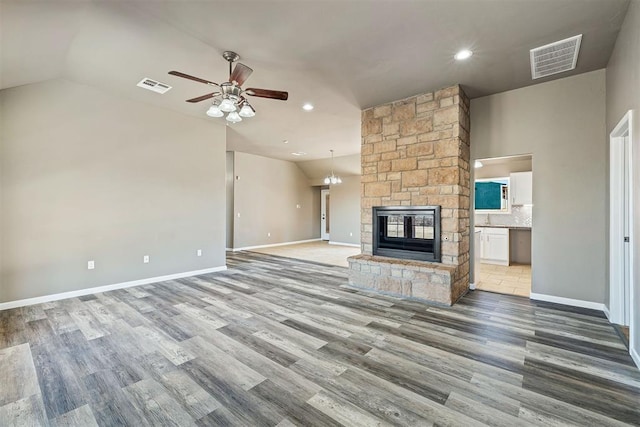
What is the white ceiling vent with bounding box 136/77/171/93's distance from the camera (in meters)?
3.86

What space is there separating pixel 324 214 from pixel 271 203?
2.79 meters

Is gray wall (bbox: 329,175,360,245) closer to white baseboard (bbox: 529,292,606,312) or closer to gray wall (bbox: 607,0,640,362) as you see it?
white baseboard (bbox: 529,292,606,312)

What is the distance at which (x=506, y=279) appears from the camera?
5.05m

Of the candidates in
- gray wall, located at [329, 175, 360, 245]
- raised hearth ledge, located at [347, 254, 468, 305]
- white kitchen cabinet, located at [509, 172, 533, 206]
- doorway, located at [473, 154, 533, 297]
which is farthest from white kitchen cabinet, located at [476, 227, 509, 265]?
gray wall, located at [329, 175, 360, 245]

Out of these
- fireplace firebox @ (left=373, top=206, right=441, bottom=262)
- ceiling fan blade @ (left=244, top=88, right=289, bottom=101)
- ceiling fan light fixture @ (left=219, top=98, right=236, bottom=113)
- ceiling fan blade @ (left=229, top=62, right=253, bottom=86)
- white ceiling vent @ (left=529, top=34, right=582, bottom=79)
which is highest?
white ceiling vent @ (left=529, top=34, right=582, bottom=79)

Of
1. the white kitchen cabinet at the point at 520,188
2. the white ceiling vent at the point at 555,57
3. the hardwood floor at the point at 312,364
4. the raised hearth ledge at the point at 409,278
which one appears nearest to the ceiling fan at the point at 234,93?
the hardwood floor at the point at 312,364

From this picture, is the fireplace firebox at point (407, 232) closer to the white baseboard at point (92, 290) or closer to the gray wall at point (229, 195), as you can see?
the white baseboard at point (92, 290)

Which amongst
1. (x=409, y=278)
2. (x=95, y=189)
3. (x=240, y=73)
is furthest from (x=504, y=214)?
(x=95, y=189)

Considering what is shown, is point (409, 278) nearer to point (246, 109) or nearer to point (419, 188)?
point (419, 188)

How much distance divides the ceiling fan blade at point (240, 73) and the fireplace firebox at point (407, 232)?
2784 millimetres

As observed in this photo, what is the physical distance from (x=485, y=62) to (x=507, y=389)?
11.1 feet

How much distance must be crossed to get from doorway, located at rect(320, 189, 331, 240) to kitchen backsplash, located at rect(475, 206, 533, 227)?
5988mm

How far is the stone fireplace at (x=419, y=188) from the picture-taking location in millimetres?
3889

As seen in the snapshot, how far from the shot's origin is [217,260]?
5.77 meters
